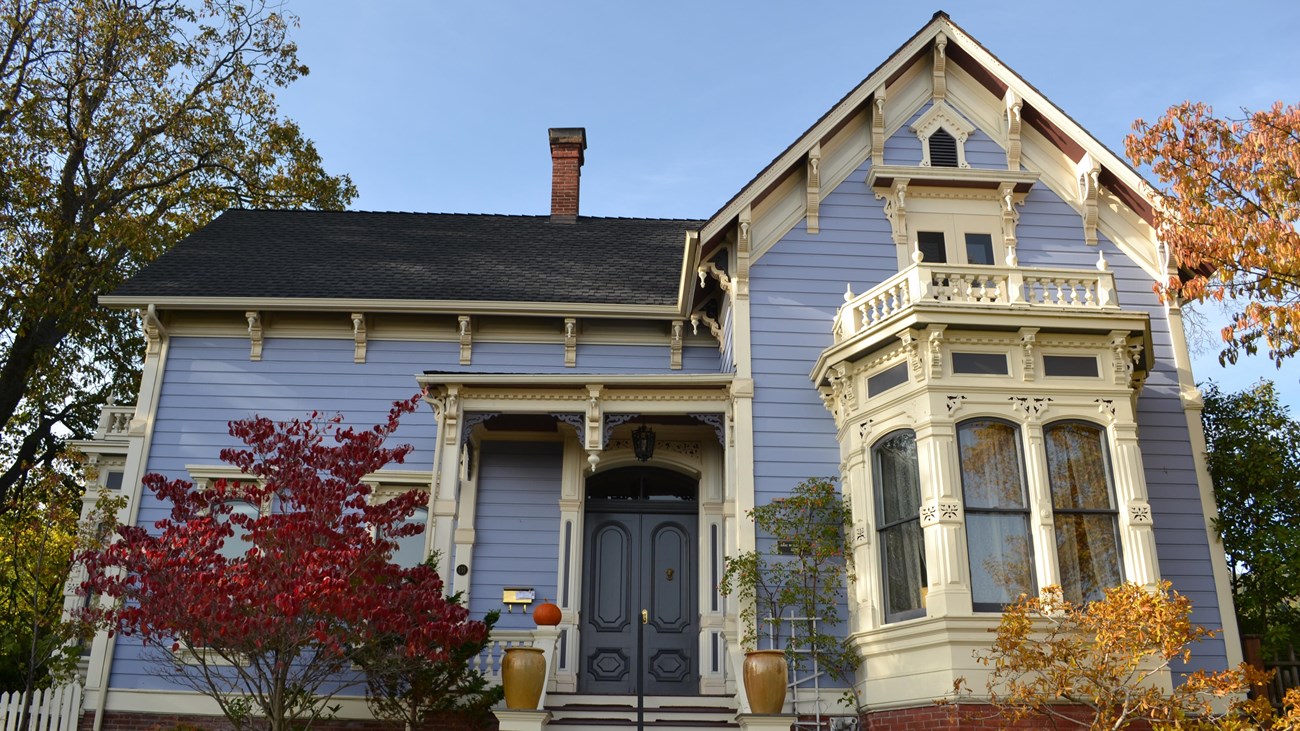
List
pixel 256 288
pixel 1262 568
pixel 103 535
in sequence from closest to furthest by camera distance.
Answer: pixel 1262 568 → pixel 103 535 → pixel 256 288

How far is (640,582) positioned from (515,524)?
1707mm

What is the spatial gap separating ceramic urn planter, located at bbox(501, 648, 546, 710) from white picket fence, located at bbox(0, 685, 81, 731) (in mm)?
5335

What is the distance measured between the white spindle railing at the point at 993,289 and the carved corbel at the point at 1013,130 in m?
2.77

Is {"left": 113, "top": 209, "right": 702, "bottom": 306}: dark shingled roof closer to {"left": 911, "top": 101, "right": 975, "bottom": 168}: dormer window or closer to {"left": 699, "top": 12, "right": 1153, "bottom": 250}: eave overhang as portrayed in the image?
{"left": 699, "top": 12, "right": 1153, "bottom": 250}: eave overhang

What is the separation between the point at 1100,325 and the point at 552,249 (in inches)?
328

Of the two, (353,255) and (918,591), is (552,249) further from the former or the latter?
(918,591)

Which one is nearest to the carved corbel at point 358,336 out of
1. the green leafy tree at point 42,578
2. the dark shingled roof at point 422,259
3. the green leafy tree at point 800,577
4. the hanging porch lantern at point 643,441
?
the dark shingled roof at point 422,259

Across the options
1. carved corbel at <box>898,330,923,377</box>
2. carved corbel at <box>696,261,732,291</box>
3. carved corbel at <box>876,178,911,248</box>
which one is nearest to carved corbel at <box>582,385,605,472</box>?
carved corbel at <box>696,261,732,291</box>

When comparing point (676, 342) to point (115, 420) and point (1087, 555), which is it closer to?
point (1087, 555)

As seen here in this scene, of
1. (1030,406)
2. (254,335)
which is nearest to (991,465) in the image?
(1030,406)

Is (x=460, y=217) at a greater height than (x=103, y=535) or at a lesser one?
greater

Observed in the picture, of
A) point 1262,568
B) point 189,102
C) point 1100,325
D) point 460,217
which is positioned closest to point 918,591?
point 1100,325

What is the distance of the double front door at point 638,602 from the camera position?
42.3ft

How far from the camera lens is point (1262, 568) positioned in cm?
1194
